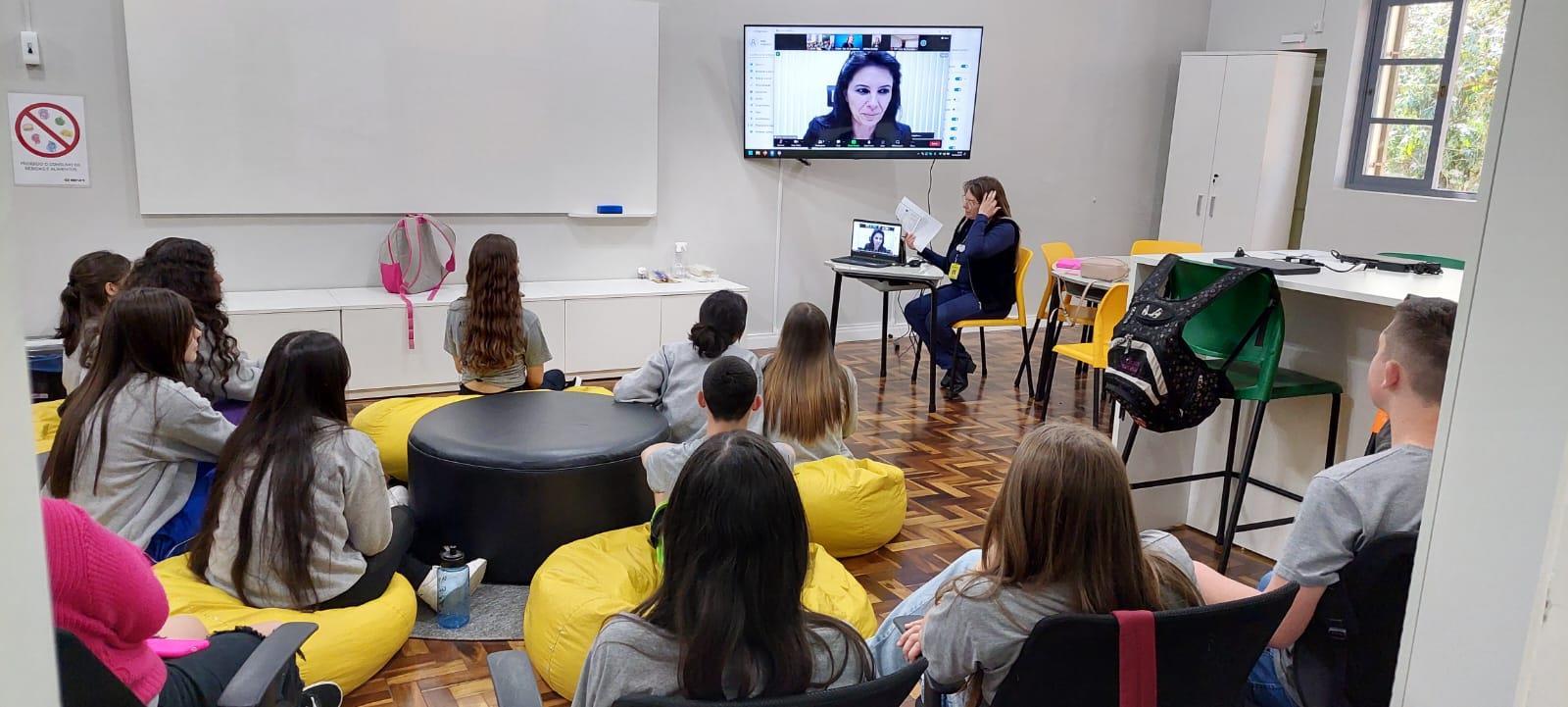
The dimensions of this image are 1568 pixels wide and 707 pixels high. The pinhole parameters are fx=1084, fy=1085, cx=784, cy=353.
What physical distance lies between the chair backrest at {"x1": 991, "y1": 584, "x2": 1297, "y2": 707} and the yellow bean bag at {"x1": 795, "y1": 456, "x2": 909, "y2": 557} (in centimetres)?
177

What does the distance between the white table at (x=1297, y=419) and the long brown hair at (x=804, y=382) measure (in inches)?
41.9

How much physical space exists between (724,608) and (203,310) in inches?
109

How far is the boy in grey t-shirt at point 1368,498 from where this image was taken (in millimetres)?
1976

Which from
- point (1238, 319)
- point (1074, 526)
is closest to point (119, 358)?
point (1074, 526)

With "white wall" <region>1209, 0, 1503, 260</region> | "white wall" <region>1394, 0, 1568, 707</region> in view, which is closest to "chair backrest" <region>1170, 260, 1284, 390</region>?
"white wall" <region>1394, 0, 1568, 707</region>

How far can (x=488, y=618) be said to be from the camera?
10.2ft

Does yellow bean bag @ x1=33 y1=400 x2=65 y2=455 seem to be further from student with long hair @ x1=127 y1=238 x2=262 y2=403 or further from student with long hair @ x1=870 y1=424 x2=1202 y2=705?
student with long hair @ x1=870 y1=424 x2=1202 y2=705

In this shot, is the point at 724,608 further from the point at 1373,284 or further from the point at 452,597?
the point at 1373,284

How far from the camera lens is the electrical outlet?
4816 millimetres

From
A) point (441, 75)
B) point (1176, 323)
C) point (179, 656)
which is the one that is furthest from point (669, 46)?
point (179, 656)

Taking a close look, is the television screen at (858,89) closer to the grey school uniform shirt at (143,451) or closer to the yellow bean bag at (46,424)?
the yellow bean bag at (46,424)

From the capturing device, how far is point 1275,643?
199cm

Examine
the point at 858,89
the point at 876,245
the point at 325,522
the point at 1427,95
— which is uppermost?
the point at 1427,95

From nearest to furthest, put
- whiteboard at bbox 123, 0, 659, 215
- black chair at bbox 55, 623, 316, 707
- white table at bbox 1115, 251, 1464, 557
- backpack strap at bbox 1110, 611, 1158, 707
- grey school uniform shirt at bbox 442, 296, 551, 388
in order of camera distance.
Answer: black chair at bbox 55, 623, 316, 707 → backpack strap at bbox 1110, 611, 1158, 707 → white table at bbox 1115, 251, 1464, 557 → grey school uniform shirt at bbox 442, 296, 551, 388 → whiteboard at bbox 123, 0, 659, 215
